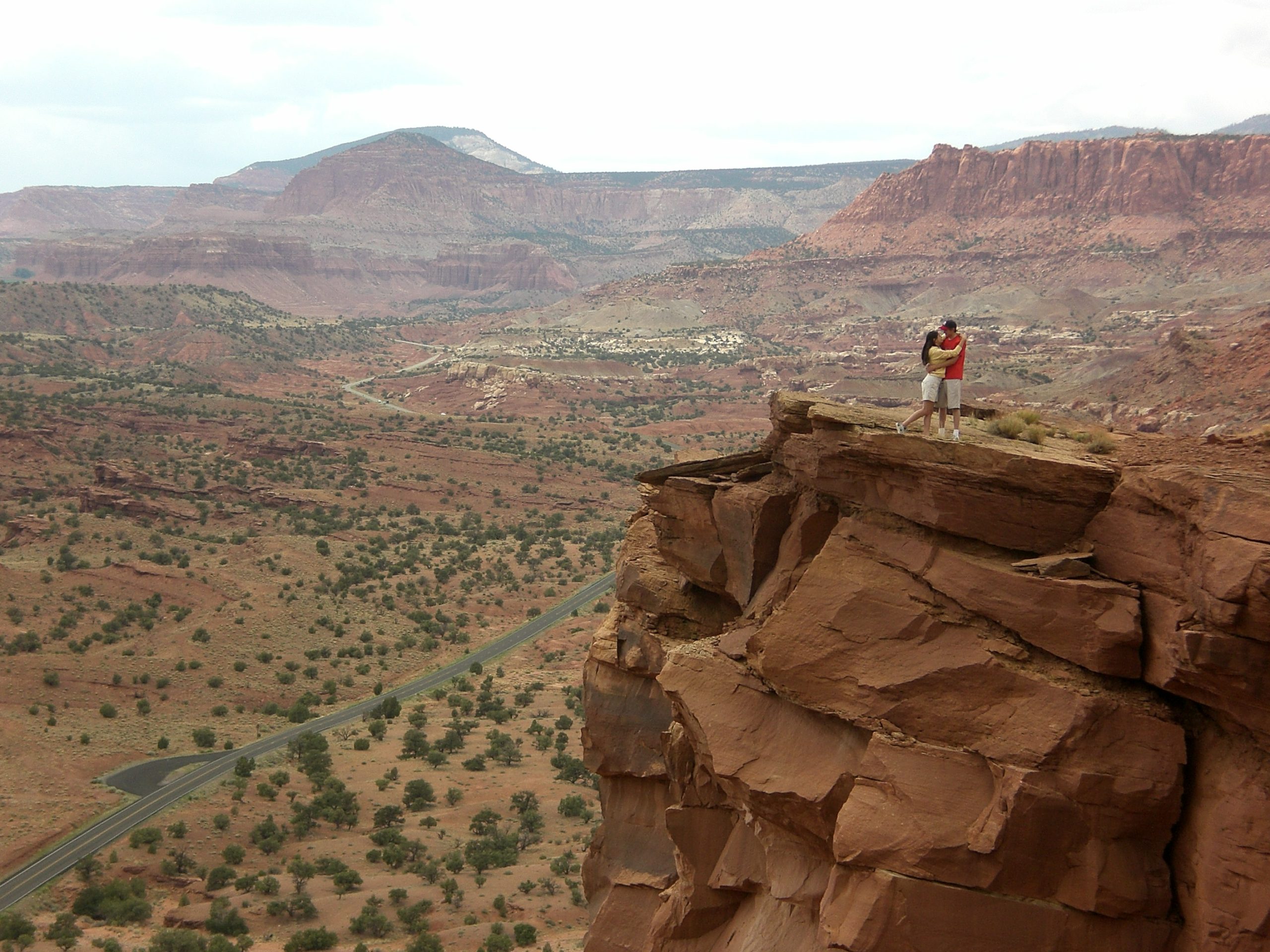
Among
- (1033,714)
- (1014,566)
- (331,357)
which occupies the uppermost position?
(1014,566)

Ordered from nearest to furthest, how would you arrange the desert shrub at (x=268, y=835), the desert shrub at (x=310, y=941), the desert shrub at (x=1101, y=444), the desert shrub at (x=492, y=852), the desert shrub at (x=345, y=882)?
the desert shrub at (x=1101, y=444), the desert shrub at (x=310, y=941), the desert shrub at (x=345, y=882), the desert shrub at (x=492, y=852), the desert shrub at (x=268, y=835)

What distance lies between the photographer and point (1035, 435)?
13.3 metres

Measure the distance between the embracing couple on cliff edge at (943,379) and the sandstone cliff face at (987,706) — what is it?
0.62m

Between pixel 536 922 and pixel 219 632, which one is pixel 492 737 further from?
pixel 219 632

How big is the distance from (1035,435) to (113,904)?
30.4 m

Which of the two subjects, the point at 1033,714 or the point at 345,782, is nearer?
the point at 1033,714

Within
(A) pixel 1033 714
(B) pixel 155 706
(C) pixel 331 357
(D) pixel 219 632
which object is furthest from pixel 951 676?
(C) pixel 331 357

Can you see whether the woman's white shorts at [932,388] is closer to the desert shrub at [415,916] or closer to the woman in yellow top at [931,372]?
the woman in yellow top at [931,372]

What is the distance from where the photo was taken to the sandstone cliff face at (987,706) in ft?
31.7

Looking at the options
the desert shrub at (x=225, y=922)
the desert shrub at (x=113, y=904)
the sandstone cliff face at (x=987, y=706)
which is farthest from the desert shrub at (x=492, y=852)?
the sandstone cliff face at (x=987, y=706)

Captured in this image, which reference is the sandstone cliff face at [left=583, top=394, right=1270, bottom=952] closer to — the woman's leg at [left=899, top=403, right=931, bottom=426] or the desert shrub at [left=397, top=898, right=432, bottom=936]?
the woman's leg at [left=899, top=403, right=931, bottom=426]

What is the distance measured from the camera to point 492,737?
1828 inches

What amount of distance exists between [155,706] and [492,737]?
50.7ft

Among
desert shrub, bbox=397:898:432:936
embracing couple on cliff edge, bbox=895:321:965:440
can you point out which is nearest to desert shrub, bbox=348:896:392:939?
desert shrub, bbox=397:898:432:936
